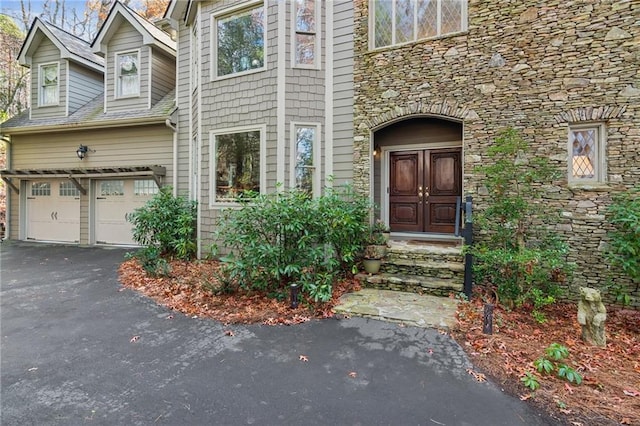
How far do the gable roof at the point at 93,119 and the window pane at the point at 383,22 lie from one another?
18.1 feet

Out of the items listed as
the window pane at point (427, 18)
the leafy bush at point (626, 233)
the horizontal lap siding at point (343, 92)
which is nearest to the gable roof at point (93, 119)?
the horizontal lap siding at point (343, 92)

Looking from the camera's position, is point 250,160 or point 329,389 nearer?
point 329,389

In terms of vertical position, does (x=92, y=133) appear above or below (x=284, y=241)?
above

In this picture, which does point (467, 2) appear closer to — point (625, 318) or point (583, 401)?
point (625, 318)

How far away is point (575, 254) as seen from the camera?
194 inches

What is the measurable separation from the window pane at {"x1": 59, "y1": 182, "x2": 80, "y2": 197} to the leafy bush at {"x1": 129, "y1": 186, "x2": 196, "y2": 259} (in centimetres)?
395

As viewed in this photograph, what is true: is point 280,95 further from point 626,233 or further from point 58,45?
point 58,45

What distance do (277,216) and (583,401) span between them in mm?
3751

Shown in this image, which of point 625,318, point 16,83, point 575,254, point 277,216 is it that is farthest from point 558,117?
point 16,83

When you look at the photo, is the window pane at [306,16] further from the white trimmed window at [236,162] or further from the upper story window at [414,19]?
the white trimmed window at [236,162]

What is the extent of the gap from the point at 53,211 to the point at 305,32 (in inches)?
384

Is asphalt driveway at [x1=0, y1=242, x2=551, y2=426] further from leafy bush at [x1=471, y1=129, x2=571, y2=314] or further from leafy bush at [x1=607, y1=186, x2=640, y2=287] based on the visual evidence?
leafy bush at [x1=607, y1=186, x2=640, y2=287]

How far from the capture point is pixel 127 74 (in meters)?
9.14

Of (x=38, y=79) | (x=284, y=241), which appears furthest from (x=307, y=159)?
(x=38, y=79)
